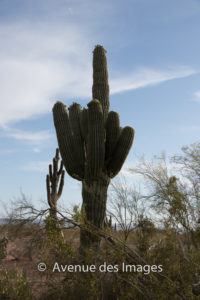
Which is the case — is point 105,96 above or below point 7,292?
above

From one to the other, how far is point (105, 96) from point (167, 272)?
21.3 ft

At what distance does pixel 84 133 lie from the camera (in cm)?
1024

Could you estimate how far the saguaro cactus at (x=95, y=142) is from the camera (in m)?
9.22

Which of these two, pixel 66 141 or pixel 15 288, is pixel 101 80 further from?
pixel 15 288

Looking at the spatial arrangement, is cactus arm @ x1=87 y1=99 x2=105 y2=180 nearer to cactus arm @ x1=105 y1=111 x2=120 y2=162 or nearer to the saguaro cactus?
the saguaro cactus

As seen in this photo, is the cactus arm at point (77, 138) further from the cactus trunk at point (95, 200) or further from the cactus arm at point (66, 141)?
the cactus trunk at point (95, 200)

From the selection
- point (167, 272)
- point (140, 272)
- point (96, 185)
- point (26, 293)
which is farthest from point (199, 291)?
point (96, 185)

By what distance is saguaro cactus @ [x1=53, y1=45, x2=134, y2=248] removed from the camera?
9.22 m

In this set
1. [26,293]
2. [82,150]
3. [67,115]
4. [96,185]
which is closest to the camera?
[26,293]

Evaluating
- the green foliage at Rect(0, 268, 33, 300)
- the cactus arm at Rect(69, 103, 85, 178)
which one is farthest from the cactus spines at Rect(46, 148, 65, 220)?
the green foliage at Rect(0, 268, 33, 300)

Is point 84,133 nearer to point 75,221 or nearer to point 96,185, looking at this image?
point 96,185

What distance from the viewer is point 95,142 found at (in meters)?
9.15

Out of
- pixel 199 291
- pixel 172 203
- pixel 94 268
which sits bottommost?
pixel 199 291

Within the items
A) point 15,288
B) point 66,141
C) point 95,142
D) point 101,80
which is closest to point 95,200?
point 95,142
